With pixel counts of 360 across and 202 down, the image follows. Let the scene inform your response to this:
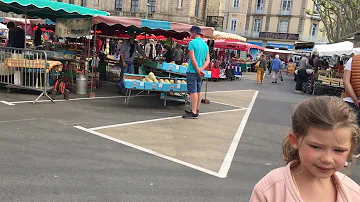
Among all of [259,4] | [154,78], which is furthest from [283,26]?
[154,78]

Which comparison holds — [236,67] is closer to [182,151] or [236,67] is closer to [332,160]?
[182,151]

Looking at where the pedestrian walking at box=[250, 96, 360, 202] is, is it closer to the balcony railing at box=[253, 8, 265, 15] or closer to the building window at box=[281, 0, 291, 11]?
the building window at box=[281, 0, 291, 11]

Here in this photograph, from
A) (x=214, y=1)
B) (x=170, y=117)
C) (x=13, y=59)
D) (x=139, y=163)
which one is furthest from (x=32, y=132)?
(x=214, y=1)

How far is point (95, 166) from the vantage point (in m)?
4.21

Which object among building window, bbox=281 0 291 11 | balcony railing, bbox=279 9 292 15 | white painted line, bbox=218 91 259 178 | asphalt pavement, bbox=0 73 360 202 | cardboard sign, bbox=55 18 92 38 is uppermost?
building window, bbox=281 0 291 11

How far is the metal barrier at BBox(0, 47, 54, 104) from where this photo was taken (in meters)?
8.40

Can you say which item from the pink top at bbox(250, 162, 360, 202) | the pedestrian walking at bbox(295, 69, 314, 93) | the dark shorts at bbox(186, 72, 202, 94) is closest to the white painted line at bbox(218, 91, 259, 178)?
the dark shorts at bbox(186, 72, 202, 94)

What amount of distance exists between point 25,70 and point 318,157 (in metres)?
8.61

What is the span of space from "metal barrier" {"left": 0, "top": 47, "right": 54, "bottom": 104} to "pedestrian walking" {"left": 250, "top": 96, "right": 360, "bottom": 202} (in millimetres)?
7693

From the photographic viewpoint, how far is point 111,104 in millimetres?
8547

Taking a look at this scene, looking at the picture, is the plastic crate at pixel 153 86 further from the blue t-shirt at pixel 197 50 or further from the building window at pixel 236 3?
the building window at pixel 236 3

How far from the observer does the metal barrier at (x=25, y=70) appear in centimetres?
840

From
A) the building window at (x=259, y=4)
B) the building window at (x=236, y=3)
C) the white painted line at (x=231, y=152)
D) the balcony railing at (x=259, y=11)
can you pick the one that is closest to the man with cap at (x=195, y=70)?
the white painted line at (x=231, y=152)

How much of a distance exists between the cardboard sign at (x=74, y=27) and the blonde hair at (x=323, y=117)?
8.42 metres
